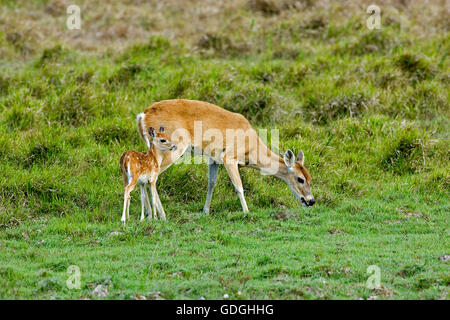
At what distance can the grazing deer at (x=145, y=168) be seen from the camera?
10703 millimetres

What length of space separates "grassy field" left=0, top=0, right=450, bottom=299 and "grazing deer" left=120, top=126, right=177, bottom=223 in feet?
1.06

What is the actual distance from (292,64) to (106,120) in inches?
202

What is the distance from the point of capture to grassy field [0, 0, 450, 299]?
28.5 feet

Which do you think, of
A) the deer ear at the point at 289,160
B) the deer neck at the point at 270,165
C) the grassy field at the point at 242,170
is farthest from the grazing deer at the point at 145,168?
the deer ear at the point at 289,160

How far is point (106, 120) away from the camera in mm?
14227

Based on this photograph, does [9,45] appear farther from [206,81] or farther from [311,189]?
[311,189]

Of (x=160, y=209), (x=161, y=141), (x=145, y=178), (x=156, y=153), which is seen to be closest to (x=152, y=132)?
(x=161, y=141)

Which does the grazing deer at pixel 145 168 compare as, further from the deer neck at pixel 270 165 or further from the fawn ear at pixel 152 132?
the deer neck at pixel 270 165

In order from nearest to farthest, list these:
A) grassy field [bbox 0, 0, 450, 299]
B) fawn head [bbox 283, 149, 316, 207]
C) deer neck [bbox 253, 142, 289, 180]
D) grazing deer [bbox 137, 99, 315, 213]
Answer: grassy field [bbox 0, 0, 450, 299]
grazing deer [bbox 137, 99, 315, 213]
fawn head [bbox 283, 149, 316, 207]
deer neck [bbox 253, 142, 289, 180]

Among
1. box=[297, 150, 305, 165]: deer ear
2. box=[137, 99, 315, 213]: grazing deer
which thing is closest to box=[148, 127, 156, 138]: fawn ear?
box=[137, 99, 315, 213]: grazing deer

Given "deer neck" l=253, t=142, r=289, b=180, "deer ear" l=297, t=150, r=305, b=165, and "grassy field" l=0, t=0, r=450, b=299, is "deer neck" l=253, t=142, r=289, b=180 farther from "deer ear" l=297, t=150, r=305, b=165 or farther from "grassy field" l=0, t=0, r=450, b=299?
"grassy field" l=0, t=0, r=450, b=299

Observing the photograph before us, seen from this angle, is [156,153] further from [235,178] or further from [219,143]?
[235,178]

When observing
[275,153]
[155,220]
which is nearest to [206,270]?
[155,220]

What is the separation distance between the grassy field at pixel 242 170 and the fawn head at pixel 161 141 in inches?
44.1
